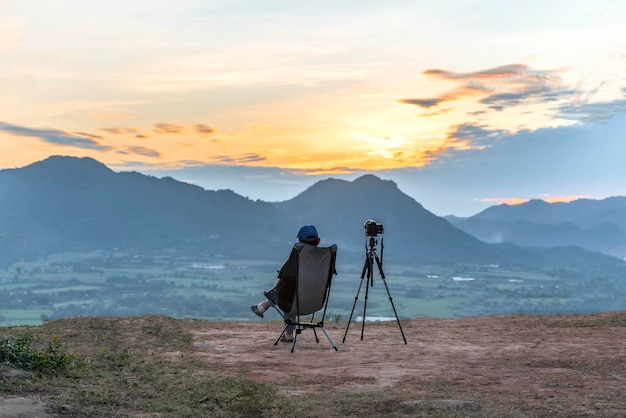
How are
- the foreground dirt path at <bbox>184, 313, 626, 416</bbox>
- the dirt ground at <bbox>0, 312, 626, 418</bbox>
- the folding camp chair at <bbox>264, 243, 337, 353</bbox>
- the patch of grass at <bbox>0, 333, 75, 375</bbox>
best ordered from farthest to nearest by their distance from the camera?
1. the folding camp chair at <bbox>264, 243, 337, 353</bbox>
2. the patch of grass at <bbox>0, 333, 75, 375</bbox>
3. the foreground dirt path at <bbox>184, 313, 626, 416</bbox>
4. the dirt ground at <bbox>0, 312, 626, 418</bbox>

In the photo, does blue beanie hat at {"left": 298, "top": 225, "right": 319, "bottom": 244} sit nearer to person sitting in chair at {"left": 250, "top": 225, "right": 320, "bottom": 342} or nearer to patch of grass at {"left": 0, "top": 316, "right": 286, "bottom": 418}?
person sitting in chair at {"left": 250, "top": 225, "right": 320, "bottom": 342}

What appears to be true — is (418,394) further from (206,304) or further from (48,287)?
(48,287)

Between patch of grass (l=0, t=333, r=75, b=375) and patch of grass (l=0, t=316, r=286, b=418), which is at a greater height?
patch of grass (l=0, t=333, r=75, b=375)

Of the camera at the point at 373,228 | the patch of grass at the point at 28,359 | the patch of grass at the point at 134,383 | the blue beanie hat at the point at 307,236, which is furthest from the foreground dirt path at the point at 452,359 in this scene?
the patch of grass at the point at 28,359

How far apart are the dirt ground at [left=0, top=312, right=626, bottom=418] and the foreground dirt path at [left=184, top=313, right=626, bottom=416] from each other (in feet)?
0.05

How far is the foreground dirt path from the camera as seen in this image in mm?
8102

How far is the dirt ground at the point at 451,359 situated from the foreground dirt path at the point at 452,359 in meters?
0.01

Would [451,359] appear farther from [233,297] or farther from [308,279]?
[233,297]

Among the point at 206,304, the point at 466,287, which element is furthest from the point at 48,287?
the point at 466,287

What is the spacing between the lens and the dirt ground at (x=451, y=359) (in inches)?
314

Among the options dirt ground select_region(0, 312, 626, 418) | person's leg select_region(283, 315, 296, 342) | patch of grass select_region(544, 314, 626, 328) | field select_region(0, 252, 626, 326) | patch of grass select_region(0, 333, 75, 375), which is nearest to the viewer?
dirt ground select_region(0, 312, 626, 418)

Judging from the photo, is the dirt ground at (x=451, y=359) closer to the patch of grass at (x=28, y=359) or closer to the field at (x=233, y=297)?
the patch of grass at (x=28, y=359)

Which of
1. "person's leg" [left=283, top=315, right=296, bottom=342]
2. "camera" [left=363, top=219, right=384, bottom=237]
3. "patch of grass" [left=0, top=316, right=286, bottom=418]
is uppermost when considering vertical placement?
"camera" [left=363, top=219, right=384, bottom=237]

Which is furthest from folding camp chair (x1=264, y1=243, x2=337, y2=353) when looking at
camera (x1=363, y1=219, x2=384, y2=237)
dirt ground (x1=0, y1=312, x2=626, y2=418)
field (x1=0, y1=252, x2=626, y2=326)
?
field (x1=0, y1=252, x2=626, y2=326)
